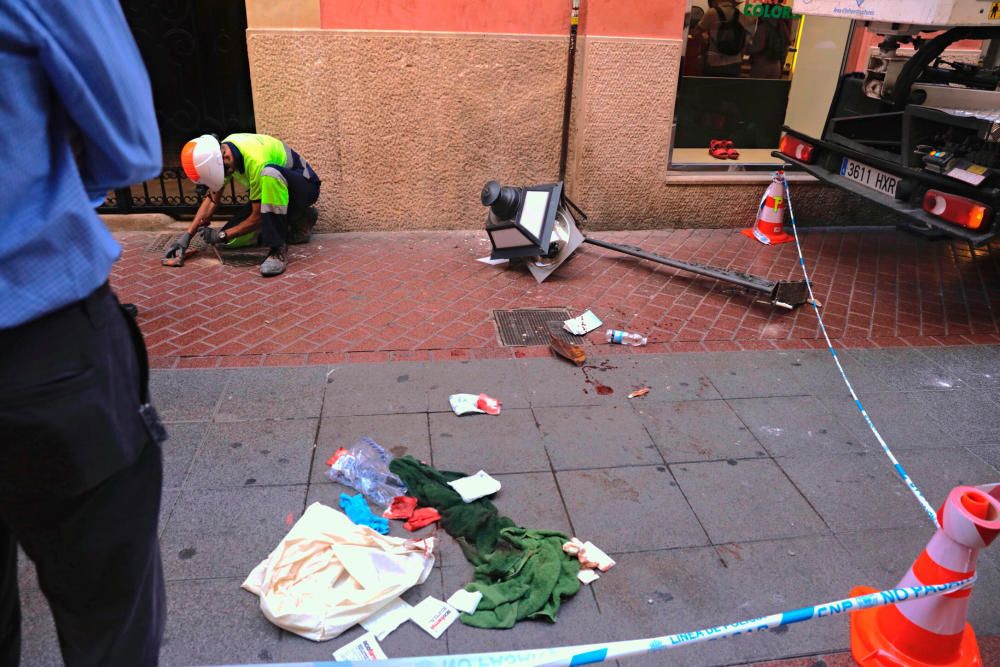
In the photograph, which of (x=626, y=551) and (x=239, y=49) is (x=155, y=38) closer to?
(x=239, y=49)

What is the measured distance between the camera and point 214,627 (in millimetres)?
2512

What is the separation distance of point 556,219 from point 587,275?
1.67 ft

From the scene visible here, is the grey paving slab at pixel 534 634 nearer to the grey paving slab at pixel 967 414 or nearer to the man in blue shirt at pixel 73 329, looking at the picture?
the man in blue shirt at pixel 73 329

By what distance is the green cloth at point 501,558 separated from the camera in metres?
2.61

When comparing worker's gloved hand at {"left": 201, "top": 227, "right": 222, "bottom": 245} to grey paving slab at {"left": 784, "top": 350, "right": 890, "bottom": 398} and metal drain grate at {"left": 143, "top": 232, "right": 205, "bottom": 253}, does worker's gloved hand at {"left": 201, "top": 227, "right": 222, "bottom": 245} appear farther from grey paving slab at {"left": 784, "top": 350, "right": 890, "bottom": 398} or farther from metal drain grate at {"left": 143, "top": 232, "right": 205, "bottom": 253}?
grey paving slab at {"left": 784, "top": 350, "right": 890, "bottom": 398}

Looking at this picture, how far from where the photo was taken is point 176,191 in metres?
7.17

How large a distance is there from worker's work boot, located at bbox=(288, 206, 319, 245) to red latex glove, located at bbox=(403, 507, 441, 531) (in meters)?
3.91

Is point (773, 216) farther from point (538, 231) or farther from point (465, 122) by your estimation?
point (465, 122)

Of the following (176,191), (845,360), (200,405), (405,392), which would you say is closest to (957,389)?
(845,360)

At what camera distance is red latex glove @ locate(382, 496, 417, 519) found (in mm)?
3066

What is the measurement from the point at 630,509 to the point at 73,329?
8.03ft

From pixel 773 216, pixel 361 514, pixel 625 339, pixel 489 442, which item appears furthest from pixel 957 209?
pixel 361 514

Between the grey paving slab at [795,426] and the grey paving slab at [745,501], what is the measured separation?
0.22m

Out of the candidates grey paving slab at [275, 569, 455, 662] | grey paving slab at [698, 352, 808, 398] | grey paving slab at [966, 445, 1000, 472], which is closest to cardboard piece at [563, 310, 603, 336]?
grey paving slab at [698, 352, 808, 398]
